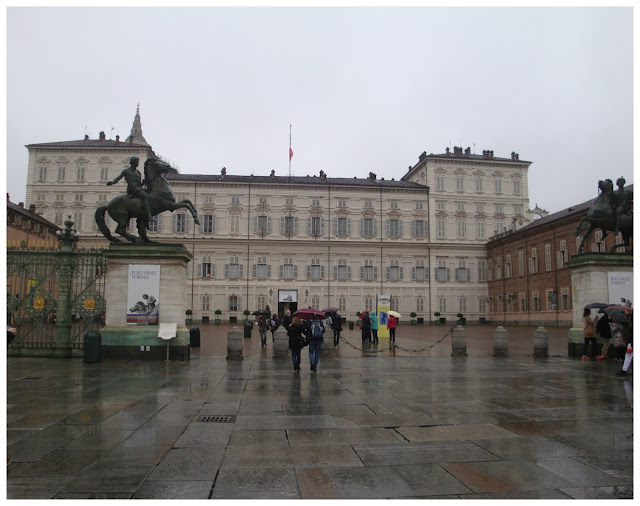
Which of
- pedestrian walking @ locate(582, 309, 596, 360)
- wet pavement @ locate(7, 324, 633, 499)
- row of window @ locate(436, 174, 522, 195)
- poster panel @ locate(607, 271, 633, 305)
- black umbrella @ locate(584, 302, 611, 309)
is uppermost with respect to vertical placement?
row of window @ locate(436, 174, 522, 195)

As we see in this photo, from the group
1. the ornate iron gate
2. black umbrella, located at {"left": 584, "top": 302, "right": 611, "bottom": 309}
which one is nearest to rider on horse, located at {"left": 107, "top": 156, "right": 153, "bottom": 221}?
the ornate iron gate

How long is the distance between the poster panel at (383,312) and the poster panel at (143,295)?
43.3 ft

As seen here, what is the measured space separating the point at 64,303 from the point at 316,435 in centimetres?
1106

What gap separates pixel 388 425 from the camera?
22.3ft

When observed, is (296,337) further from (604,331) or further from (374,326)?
(374,326)

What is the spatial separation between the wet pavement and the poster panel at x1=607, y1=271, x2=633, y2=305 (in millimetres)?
5049

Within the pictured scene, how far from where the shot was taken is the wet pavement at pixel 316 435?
4.46 meters

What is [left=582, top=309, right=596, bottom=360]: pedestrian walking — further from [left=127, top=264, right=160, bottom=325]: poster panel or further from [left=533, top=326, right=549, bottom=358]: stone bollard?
[left=127, top=264, right=160, bottom=325]: poster panel

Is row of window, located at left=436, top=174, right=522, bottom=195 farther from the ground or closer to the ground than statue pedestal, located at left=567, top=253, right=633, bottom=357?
farther from the ground

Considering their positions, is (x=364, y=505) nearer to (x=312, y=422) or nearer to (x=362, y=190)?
(x=312, y=422)

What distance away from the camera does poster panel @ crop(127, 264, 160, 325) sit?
13.8 meters

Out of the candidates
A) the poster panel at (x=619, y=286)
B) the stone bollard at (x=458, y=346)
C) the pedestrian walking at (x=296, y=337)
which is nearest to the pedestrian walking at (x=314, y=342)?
the pedestrian walking at (x=296, y=337)

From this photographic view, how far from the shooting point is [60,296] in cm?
1453

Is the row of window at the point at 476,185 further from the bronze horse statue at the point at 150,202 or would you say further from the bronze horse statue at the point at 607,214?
the bronze horse statue at the point at 150,202
